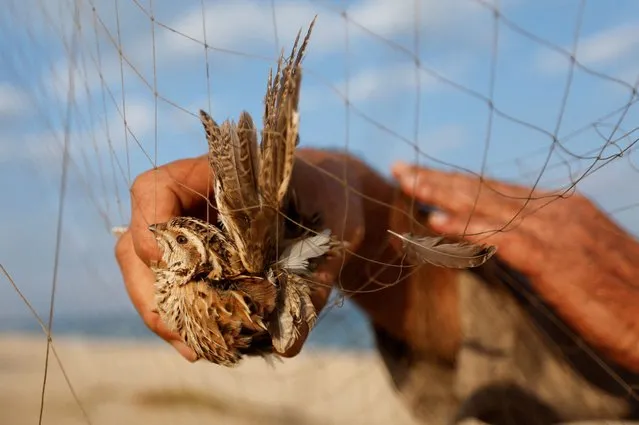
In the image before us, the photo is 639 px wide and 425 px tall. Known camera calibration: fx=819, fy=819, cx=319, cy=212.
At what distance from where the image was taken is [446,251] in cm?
169

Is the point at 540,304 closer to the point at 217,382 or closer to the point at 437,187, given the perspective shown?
the point at 437,187

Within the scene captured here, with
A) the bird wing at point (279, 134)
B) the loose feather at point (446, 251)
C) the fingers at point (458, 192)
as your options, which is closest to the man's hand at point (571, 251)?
the fingers at point (458, 192)

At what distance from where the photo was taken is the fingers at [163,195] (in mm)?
1819

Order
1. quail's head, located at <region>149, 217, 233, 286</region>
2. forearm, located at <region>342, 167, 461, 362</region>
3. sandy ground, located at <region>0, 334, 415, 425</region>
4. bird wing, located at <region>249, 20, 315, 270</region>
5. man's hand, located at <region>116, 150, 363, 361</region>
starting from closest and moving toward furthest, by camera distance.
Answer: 1. bird wing, located at <region>249, 20, 315, 270</region>
2. quail's head, located at <region>149, 217, 233, 286</region>
3. man's hand, located at <region>116, 150, 363, 361</region>
4. forearm, located at <region>342, 167, 461, 362</region>
5. sandy ground, located at <region>0, 334, 415, 425</region>

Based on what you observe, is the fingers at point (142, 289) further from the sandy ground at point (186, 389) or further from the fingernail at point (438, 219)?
the fingernail at point (438, 219)

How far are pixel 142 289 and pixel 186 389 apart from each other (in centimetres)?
368

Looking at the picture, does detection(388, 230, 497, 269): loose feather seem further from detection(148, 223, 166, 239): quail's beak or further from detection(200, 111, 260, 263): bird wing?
detection(148, 223, 166, 239): quail's beak

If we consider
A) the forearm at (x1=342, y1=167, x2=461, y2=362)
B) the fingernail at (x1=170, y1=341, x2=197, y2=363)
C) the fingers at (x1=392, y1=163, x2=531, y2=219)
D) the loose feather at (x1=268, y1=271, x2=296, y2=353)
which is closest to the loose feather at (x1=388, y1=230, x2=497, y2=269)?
the forearm at (x1=342, y1=167, x2=461, y2=362)

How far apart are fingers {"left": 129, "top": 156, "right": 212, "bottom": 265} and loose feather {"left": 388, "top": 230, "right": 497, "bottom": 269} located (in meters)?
0.47

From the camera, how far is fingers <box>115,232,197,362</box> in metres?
1.91

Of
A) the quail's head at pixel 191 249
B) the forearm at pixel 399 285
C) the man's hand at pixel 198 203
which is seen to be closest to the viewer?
the quail's head at pixel 191 249

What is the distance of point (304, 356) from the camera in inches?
118

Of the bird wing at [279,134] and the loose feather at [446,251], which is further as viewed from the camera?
the loose feather at [446,251]

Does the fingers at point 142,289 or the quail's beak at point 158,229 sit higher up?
the quail's beak at point 158,229
